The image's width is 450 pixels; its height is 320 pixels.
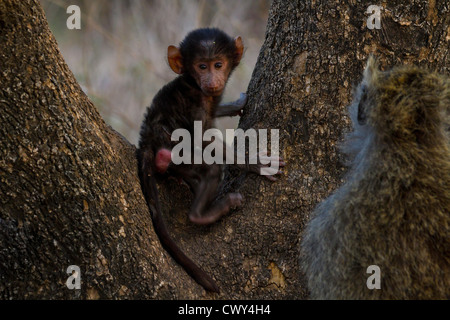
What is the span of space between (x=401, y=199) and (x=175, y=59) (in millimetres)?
1764

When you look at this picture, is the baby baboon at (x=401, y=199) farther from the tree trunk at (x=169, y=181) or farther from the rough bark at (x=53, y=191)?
the rough bark at (x=53, y=191)

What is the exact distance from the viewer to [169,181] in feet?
9.71

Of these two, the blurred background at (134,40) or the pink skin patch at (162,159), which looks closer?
the pink skin patch at (162,159)

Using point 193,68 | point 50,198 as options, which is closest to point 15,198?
point 50,198

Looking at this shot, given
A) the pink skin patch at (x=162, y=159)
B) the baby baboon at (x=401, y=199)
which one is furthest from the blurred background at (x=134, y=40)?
the baby baboon at (x=401, y=199)

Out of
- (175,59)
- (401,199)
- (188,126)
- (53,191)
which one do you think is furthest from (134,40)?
(401,199)

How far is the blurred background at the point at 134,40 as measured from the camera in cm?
759

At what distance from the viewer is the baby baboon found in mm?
2059

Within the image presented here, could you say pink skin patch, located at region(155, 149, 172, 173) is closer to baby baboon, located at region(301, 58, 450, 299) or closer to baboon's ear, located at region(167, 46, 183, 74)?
baboon's ear, located at region(167, 46, 183, 74)

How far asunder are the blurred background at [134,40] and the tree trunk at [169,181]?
187 inches

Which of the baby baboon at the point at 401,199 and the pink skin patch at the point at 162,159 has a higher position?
the pink skin patch at the point at 162,159

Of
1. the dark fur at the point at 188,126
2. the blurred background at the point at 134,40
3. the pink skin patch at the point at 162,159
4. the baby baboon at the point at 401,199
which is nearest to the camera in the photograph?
the baby baboon at the point at 401,199

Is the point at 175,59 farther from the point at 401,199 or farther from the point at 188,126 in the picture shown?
the point at 401,199

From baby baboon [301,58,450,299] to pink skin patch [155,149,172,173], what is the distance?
1027mm
